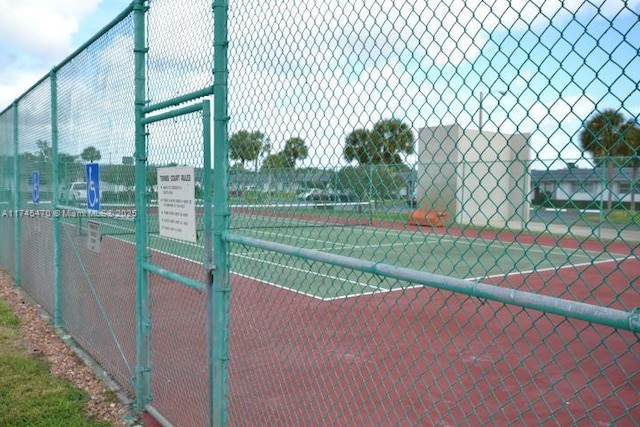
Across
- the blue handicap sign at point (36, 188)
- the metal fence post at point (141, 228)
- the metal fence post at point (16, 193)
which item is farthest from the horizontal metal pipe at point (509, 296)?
the metal fence post at point (16, 193)

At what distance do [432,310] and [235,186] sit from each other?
5.71 metres

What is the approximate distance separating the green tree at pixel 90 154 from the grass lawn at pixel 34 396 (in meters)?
2.24

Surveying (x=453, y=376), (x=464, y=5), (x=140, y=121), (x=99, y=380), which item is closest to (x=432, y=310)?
(x=453, y=376)

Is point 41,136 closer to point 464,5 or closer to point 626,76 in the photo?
point 464,5

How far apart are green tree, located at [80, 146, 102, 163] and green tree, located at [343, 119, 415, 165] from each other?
391cm

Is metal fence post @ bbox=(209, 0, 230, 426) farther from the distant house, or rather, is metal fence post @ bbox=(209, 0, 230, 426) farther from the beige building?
the distant house

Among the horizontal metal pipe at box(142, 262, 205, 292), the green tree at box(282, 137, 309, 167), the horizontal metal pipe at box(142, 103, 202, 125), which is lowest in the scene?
the horizontal metal pipe at box(142, 262, 205, 292)

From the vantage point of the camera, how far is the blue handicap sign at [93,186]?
559 centimetres

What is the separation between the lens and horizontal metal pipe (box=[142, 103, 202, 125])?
11.9 ft

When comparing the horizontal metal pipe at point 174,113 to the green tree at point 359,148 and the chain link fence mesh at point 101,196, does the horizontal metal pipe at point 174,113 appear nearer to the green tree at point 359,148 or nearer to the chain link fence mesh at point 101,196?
the chain link fence mesh at point 101,196

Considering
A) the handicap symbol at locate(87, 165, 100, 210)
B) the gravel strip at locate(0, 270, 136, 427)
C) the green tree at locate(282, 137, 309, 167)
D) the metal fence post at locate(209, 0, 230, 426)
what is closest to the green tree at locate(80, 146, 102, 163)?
the handicap symbol at locate(87, 165, 100, 210)

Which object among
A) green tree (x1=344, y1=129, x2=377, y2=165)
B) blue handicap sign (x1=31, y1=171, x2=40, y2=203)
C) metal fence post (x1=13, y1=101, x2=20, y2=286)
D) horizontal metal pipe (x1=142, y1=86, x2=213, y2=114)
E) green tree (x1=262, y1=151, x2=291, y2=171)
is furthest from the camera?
metal fence post (x1=13, y1=101, x2=20, y2=286)

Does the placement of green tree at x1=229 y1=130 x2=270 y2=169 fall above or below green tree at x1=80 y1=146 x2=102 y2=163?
below

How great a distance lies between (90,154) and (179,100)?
2.60m
